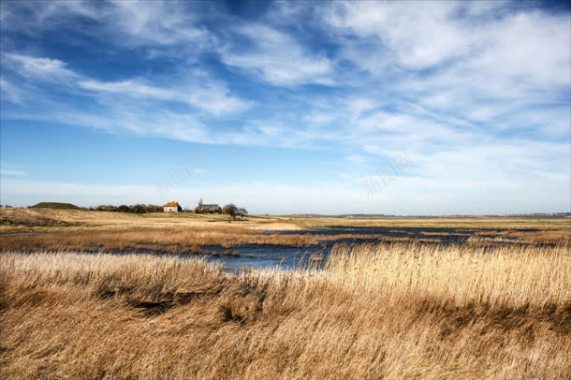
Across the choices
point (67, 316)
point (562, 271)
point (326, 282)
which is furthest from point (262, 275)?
point (562, 271)

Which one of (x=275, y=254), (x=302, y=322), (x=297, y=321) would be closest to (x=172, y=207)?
(x=275, y=254)

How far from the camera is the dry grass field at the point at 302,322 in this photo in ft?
17.0

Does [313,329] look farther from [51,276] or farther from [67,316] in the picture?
→ [51,276]

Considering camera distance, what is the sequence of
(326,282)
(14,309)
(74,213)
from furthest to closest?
(74,213) < (326,282) < (14,309)

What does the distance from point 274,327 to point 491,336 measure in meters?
3.93

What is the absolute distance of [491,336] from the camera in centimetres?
691

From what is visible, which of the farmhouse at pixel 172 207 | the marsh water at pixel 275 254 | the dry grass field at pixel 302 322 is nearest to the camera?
the dry grass field at pixel 302 322

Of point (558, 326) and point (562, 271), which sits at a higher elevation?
point (562, 271)

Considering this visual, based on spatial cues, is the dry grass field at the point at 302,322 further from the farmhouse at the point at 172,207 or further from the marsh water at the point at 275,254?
the farmhouse at the point at 172,207

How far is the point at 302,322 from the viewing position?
22.7 feet

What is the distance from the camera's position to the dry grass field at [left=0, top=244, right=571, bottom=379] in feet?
17.0

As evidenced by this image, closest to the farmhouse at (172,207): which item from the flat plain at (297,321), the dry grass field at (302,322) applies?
the flat plain at (297,321)

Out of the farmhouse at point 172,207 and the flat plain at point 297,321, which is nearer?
the flat plain at point 297,321

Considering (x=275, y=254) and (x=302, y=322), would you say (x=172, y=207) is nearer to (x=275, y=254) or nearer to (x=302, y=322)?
(x=275, y=254)
